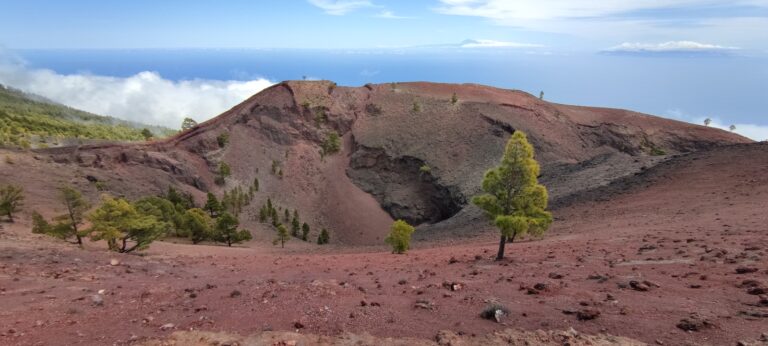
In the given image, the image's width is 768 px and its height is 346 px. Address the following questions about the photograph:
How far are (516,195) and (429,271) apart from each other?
5125 mm

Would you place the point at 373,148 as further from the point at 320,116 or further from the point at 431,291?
the point at 431,291

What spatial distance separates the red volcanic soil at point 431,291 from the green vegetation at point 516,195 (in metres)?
1.46

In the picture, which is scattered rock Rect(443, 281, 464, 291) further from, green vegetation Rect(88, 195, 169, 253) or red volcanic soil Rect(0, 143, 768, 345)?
green vegetation Rect(88, 195, 169, 253)

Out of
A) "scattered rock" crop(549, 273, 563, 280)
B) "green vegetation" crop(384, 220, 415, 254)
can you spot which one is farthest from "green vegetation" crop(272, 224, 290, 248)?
"scattered rock" crop(549, 273, 563, 280)

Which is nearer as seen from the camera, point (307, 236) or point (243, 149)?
point (307, 236)

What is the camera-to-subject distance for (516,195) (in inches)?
727

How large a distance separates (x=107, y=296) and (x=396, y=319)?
27.9 feet

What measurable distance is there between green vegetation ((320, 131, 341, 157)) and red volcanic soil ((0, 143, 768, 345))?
42.3 meters

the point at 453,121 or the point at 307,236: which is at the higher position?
the point at 453,121

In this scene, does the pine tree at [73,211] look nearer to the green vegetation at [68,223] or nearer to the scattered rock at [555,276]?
the green vegetation at [68,223]

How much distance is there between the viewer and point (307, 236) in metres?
47.3

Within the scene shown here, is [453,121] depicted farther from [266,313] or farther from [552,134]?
[266,313]

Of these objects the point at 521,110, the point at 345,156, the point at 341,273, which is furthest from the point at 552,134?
the point at 341,273

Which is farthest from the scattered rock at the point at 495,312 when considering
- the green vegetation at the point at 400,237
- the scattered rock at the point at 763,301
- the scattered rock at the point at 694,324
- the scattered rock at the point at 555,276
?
the green vegetation at the point at 400,237
